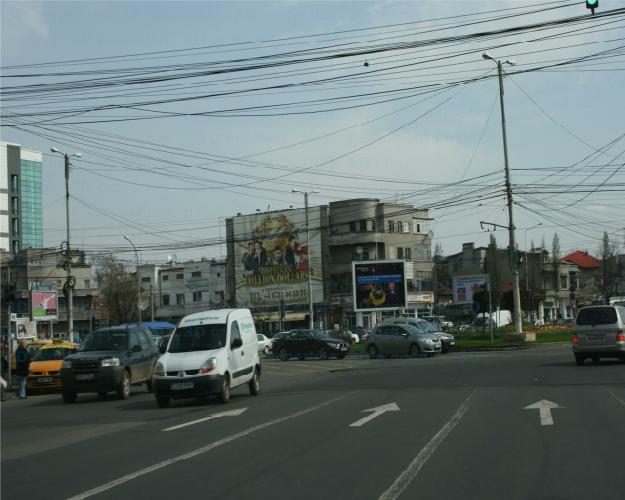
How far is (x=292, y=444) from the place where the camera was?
11633mm

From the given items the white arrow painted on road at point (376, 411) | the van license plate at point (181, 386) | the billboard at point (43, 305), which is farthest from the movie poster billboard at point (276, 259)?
the white arrow painted on road at point (376, 411)

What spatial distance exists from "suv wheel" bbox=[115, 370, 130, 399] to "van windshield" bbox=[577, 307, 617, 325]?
14.6 metres

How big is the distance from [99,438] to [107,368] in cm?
857

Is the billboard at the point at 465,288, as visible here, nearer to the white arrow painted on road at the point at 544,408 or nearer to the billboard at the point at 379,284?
the billboard at the point at 379,284

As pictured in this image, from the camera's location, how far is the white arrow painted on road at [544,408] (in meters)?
13.3

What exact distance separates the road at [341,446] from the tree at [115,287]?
58.9 metres

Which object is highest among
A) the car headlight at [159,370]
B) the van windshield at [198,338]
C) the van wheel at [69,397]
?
the van windshield at [198,338]

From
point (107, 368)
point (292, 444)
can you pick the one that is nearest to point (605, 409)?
point (292, 444)

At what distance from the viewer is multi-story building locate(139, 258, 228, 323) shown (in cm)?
10719

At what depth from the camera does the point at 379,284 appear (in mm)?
63969

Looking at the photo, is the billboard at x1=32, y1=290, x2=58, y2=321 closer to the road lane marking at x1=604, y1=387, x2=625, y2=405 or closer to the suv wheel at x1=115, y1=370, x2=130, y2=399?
the suv wheel at x1=115, y1=370, x2=130, y2=399

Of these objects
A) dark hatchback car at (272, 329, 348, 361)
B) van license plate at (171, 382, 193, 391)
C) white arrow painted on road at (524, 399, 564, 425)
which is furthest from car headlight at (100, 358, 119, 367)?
dark hatchback car at (272, 329, 348, 361)

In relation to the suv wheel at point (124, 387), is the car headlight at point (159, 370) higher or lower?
higher

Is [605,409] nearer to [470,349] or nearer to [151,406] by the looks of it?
[151,406]
